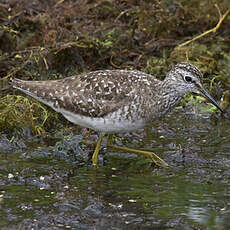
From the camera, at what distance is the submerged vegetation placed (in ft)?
36.9

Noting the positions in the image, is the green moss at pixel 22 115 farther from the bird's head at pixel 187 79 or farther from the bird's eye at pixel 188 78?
the bird's eye at pixel 188 78

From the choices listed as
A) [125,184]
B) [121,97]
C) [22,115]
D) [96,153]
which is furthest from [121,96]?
[22,115]

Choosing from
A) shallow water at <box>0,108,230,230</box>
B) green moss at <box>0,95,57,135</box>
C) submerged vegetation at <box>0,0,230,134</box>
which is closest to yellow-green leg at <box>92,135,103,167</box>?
shallow water at <box>0,108,230,230</box>

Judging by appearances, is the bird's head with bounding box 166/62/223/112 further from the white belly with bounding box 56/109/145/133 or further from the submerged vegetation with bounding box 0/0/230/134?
the submerged vegetation with bounding box 0/0/230/134

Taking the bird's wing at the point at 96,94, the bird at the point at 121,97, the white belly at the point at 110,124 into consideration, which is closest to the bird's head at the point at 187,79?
the bird at the point at 121,97

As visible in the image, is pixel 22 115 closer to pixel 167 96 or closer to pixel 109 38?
pixel 167 96

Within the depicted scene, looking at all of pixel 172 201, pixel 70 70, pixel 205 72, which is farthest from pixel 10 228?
pixel 205 72

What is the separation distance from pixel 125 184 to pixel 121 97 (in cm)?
131

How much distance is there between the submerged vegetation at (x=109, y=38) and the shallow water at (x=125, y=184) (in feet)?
4.26

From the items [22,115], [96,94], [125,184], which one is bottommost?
[125,184]

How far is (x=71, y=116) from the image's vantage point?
8953 mm

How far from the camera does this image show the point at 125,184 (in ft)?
26.5

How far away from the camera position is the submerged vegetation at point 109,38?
1124 centimetres

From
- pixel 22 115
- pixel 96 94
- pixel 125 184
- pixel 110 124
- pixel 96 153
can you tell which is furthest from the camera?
pixel 22 115
